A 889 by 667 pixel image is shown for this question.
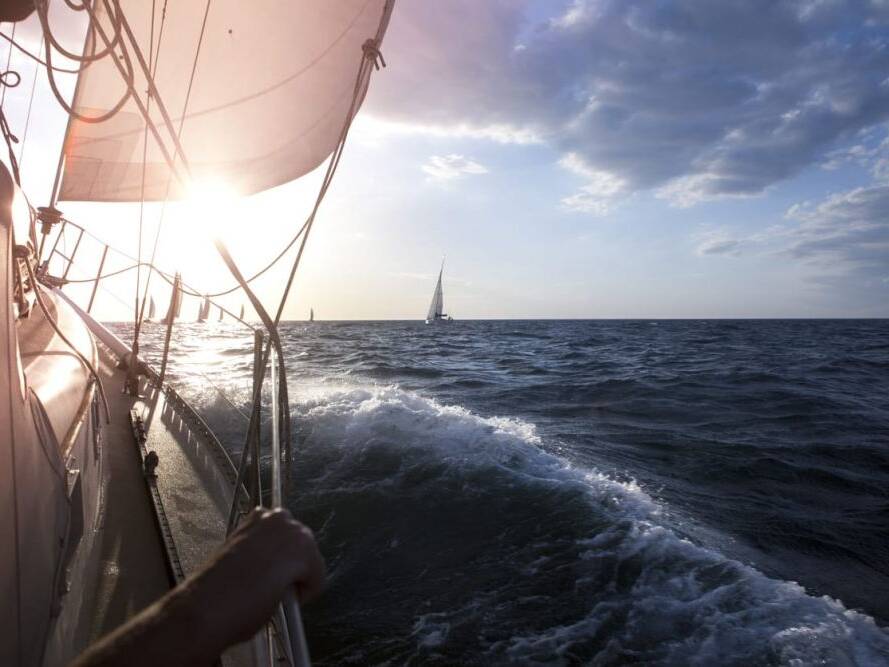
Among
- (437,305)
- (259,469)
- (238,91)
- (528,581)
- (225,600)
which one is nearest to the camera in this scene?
(225,600)

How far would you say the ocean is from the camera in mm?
3166

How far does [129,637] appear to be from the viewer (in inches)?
21.7

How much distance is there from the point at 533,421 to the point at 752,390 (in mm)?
6440

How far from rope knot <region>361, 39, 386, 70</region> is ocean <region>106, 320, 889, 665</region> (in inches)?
119

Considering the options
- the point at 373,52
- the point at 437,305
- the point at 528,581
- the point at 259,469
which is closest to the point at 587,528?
the point at 528,581

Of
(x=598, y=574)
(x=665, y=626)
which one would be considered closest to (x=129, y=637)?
(x=665, y=626)

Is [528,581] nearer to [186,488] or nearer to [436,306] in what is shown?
[186,488]

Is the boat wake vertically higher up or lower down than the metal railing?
lower down

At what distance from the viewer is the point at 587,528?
4430mm

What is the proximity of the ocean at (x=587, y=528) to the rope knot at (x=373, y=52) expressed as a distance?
3.02 metres

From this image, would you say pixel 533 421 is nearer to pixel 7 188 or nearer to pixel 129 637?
pixel 7 188

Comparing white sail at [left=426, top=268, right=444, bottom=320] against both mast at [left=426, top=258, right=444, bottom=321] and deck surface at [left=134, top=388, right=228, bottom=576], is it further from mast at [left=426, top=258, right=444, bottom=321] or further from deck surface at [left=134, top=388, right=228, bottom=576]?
deck surface at [left=134, top=388, right=228, bottom=576]

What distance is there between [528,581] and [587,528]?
3.09 feet

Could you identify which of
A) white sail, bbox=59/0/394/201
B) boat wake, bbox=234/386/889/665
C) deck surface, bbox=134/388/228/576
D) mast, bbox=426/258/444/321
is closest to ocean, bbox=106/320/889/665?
boat wake, bbox=234/386/889/665
